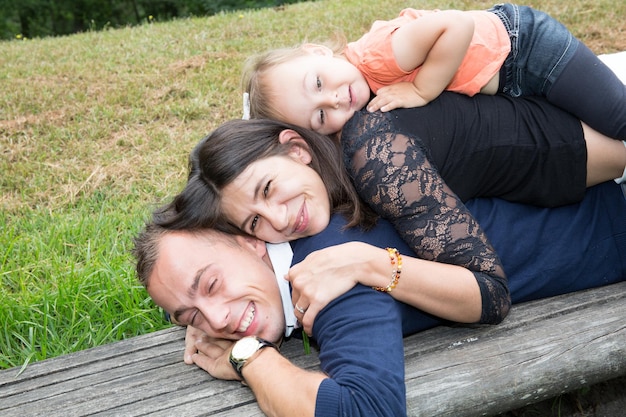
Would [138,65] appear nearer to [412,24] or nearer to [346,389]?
[412,24]

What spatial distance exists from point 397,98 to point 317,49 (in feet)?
1.72

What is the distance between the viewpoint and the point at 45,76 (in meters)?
7.34

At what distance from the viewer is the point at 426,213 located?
241cm

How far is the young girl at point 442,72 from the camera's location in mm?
2775

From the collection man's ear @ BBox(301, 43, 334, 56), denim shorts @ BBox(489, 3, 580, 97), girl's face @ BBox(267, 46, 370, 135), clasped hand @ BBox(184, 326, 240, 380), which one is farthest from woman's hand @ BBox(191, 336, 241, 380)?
denim shorts @ BBox(489, 3, 580, 97)

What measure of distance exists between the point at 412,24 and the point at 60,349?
6.64ft

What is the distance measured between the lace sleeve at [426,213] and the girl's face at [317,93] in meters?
0.37

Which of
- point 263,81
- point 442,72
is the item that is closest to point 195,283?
point 263,81

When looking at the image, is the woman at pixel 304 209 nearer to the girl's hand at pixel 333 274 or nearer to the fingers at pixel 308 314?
the girl's hand at pixel 333 274

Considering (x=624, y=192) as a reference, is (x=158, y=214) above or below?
above

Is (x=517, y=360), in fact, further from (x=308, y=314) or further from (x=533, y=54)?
(x=533, y=54)

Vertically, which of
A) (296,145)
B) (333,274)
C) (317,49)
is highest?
(317,49)

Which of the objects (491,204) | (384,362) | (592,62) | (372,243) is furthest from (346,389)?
(592,62)

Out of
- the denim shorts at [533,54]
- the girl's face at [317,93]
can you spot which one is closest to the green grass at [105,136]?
the girl's face at [317,93]
